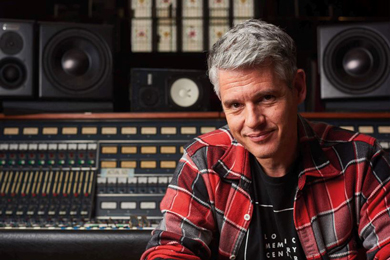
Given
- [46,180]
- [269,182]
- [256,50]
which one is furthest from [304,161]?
[46,180]

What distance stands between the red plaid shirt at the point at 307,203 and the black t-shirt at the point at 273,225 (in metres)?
0.02

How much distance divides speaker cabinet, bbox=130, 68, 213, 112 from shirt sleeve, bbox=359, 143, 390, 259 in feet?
4.34

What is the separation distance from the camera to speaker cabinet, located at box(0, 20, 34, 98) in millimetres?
2537

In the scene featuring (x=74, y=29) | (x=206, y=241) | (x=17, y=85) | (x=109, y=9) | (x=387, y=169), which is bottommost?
(x=206, y=241)

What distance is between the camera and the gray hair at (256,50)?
1257mm

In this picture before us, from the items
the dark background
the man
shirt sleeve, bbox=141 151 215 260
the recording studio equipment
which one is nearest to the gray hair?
the man

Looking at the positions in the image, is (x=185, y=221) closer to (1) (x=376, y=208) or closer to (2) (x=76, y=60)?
(1) (x=376, y=208)

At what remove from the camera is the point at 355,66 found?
2.57m

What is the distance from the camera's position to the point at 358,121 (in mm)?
2568

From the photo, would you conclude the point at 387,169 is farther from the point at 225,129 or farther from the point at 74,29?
the point at 74,29

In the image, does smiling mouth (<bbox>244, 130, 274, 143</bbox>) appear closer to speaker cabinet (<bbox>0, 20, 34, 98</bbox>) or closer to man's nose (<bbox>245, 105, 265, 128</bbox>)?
man's nose (<bbox>245, 105, 265, 128</bbox>)

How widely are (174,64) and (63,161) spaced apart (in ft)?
6.28

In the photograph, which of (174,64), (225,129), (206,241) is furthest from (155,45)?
(206,241)

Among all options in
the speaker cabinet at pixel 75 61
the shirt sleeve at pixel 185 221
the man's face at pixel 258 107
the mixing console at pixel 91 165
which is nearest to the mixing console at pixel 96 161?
the mixing console at pixel 91 165
